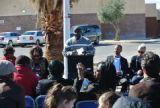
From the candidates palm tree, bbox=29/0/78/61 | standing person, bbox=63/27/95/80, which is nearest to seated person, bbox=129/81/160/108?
standing person, bbox=63/27/95/80

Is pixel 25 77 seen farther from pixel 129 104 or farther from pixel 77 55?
pixel 129 104

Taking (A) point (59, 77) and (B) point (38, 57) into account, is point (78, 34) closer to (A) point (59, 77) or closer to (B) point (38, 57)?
(B) point (38, 57)

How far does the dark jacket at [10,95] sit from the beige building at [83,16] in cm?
3382

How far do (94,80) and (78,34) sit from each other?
6.40 feet

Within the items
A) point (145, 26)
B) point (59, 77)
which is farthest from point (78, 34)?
point (145, 26)

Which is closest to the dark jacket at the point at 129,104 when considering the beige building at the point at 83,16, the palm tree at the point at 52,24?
the palm tree at the point at 52,24

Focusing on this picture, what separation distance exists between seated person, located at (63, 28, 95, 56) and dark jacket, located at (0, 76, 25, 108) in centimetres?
337

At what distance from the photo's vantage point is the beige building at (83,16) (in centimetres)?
3697

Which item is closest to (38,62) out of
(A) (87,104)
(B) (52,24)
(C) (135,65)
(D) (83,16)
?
(C) (135,65)

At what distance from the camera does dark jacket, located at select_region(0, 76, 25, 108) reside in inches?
131

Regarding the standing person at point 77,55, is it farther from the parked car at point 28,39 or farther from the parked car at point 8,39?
the parked car at point 8,39

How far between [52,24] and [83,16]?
25.7 meters

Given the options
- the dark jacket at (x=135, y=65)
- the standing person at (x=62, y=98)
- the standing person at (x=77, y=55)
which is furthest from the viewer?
the dark jacket at (x=135, y=65)

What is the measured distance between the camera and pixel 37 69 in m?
7.08
